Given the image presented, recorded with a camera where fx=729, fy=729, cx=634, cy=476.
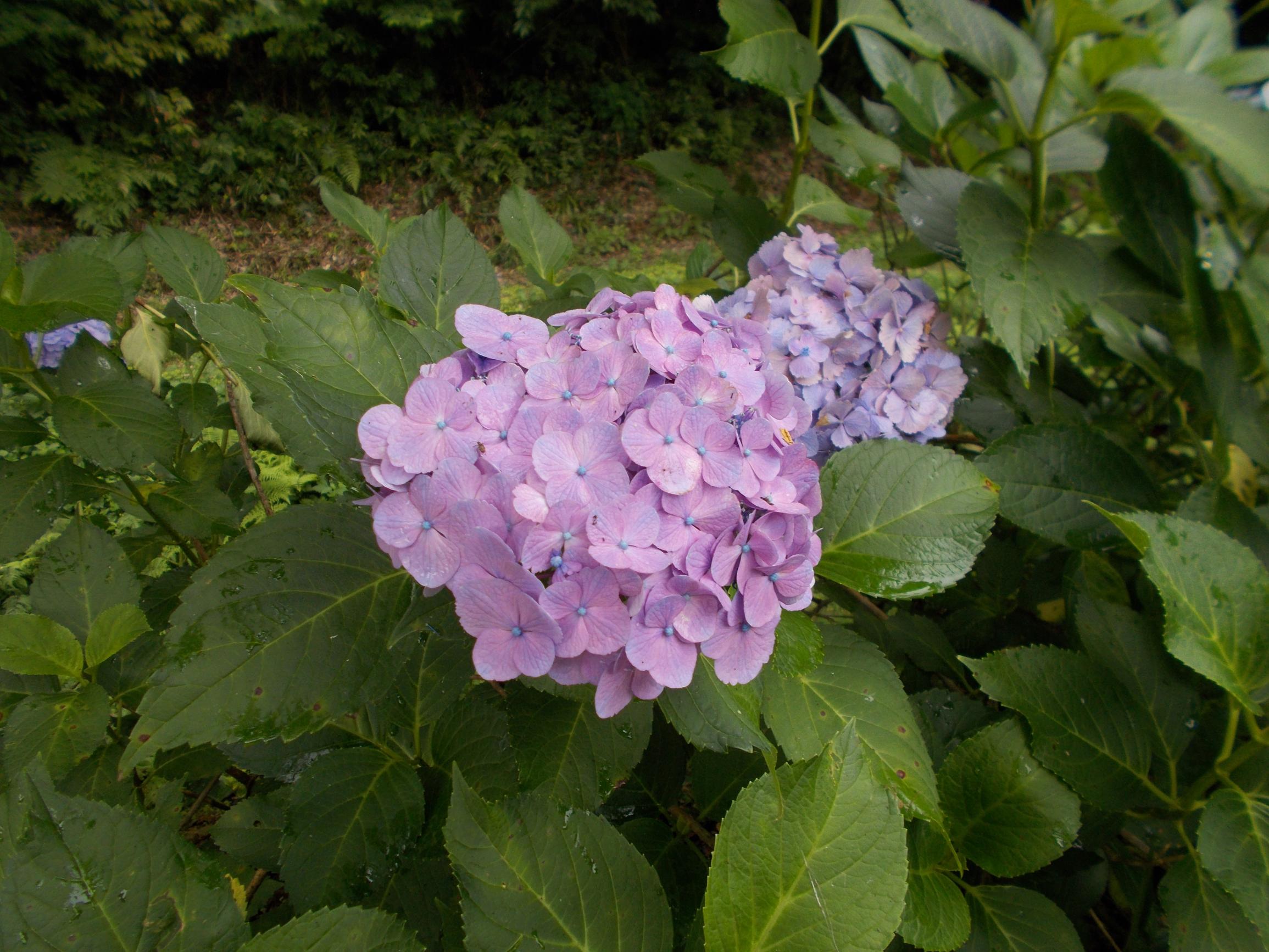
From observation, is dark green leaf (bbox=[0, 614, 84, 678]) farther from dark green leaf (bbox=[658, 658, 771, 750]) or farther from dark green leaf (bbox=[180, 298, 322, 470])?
dark green leaf (bbox=[658, 658, 771, 750])

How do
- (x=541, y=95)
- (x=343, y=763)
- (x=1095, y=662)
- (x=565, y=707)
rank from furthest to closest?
(x=541, y=95) → (x=1095, y=662) → (x=343, y=763) → (x=565, y=707)

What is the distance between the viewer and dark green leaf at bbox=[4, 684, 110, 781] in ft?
3.47

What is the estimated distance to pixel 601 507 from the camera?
74cm

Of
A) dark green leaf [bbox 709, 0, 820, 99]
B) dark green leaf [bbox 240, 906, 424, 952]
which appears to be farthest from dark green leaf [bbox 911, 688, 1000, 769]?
dark green leaf [bbox 709, 0, 820, 99]

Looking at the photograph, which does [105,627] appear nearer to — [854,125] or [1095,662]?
[1095,662]

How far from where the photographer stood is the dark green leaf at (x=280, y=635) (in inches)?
29.3

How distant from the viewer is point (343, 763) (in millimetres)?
1069

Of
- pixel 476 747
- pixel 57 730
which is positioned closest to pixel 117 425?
pixel 57 730

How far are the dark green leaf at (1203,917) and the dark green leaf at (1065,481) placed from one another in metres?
0.53

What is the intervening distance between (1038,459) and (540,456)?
1038 millimetres

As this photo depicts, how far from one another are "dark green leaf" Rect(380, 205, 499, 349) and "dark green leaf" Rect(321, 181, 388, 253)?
32 centimetres

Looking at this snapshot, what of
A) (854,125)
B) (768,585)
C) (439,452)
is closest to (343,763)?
(439,452)

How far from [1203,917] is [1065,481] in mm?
703

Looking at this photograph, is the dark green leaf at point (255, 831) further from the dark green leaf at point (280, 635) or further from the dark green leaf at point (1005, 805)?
the dark green leaf at point (1005, 805)
